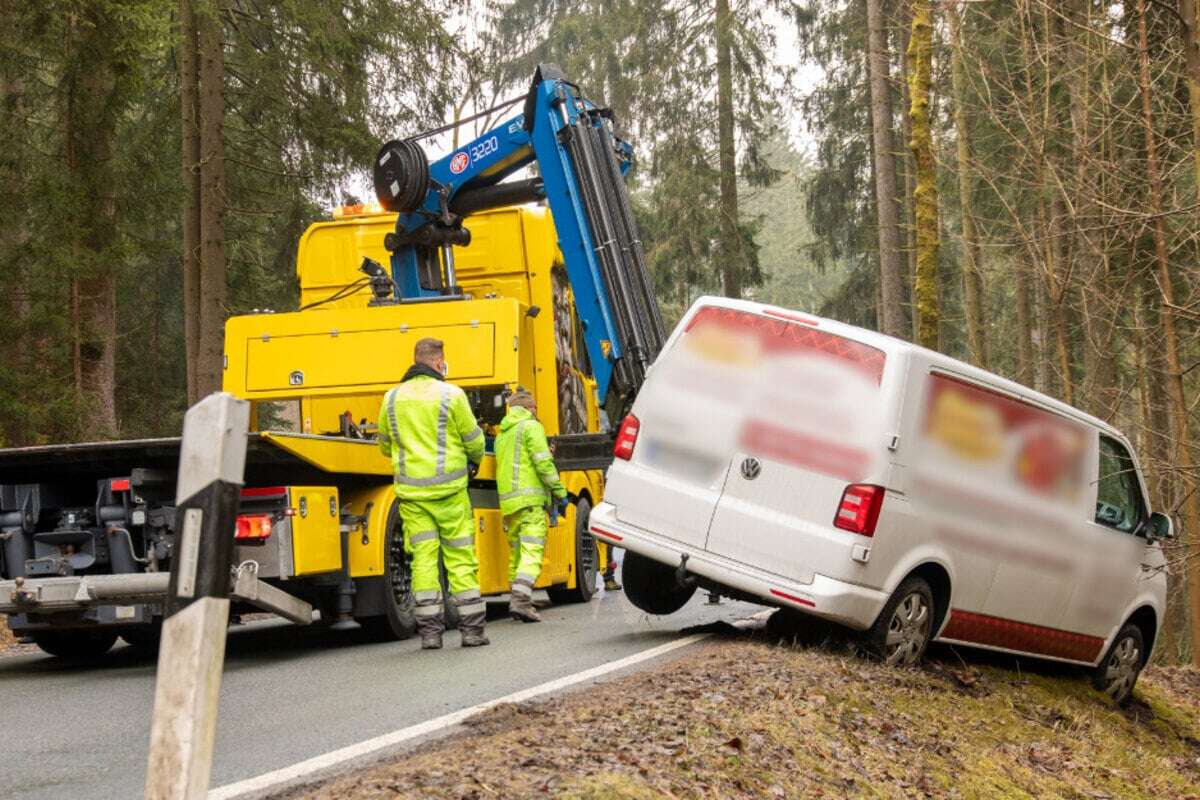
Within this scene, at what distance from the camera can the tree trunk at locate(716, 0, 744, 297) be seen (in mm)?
30422

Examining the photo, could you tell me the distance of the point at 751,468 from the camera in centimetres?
838

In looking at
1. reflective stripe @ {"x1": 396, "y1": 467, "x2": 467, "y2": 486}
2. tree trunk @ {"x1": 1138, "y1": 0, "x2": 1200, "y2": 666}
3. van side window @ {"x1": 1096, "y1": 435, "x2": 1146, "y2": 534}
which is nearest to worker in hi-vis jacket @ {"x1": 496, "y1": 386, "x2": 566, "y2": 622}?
reflective stripe @ {"x1": 396, "y1": 467, "x2": 467, "y2": 486}

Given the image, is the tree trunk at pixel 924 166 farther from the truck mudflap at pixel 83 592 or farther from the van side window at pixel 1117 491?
the truck mudflap at pixel 83 592

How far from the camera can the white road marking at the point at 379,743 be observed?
5016 millimetres

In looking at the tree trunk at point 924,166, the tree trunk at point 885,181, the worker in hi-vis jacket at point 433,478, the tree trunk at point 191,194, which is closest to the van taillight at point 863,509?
the worker in hi-vis jacket at point 433,478

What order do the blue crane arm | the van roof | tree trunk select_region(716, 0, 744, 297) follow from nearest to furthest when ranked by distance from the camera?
1. the van roof
2. the blue crane arm
3. tree trunk select_region(716, 0, 744, 297)

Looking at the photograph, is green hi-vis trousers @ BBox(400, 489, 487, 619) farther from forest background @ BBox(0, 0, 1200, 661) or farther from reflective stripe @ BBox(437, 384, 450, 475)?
forest background @ BBox(0, 0, 1200, 661)

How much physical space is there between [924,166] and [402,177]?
218 inches

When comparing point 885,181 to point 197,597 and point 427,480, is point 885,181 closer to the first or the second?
point 427,480

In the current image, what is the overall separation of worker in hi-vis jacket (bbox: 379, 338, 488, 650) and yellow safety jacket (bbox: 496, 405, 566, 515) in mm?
1449

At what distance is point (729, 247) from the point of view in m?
31.9

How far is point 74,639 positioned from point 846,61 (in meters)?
21.5

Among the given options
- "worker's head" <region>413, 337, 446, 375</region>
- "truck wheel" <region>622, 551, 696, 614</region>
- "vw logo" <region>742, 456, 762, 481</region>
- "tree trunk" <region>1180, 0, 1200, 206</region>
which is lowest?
"truck wheel" <region>622, 551, 696, 614</region>

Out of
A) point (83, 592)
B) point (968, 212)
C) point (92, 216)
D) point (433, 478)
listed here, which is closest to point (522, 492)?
point (433, 478)
